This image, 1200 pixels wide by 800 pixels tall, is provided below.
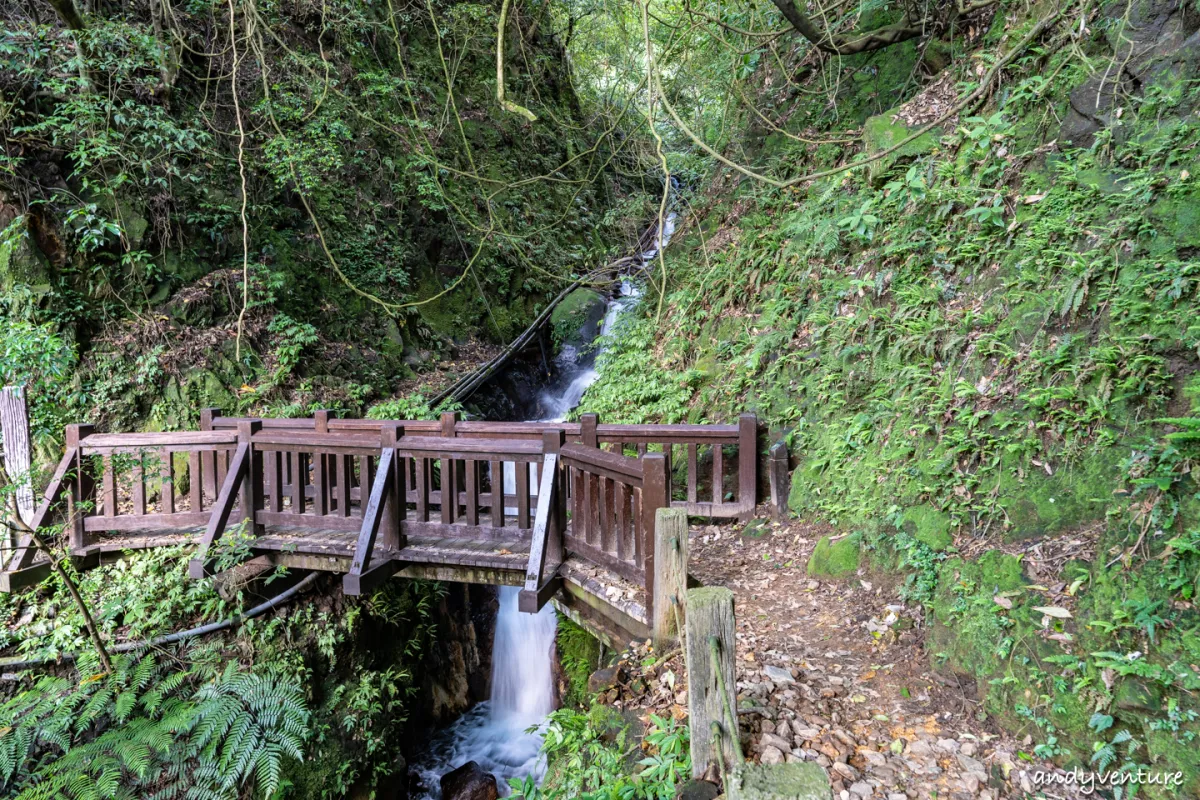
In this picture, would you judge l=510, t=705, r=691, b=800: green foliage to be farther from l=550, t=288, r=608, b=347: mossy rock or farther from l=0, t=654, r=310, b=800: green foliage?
l=550, t=288, r=608, b=347: mossy rock

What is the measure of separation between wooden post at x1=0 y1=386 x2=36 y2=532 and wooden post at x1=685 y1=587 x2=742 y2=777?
21.7ft

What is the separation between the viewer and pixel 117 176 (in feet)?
25.9

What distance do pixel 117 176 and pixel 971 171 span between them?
425 inches

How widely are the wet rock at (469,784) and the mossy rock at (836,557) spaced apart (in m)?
4.28

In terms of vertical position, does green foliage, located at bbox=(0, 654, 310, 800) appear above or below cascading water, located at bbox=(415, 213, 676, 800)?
above

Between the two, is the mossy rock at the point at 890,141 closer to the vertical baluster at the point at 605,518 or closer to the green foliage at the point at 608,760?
the vertical baluster at the point at 605,518

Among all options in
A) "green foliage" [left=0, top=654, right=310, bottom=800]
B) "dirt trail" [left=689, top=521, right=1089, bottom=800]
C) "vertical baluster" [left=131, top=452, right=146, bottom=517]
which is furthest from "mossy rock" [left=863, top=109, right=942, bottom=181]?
"vertical baluster" [left=131, top=452, right=146, bottom=517]

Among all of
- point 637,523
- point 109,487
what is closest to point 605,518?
point 637,523

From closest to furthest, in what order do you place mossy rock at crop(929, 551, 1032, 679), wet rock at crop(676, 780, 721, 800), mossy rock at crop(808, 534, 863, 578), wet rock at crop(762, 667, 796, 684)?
wet rock at crop(676, 780, 721, 800) → mossy rock at crop(929, 551, 1032, 679) → wet rock at crop(762, 667, 796, 684) → mossy rock at crop(808, 534, 863, 578)

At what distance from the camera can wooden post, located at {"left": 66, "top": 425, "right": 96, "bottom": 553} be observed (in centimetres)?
566

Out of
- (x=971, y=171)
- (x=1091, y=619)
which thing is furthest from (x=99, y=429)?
(x=971, y=171)

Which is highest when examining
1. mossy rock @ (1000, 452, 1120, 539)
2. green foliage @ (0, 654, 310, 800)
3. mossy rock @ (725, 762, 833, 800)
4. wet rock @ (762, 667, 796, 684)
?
mossy rock @ (1000, 452, 1120, 539)

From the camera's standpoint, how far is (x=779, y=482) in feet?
19.0

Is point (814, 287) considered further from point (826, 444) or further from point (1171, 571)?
point (1171, 571)
